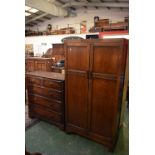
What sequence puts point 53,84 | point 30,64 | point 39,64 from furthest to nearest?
1. point 30,64
2. point 39,64
3. point 53,84

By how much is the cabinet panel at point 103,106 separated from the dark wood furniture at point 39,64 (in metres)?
4.10

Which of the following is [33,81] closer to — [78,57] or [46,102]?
[46,102]

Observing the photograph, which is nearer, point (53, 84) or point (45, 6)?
point (53, 84)

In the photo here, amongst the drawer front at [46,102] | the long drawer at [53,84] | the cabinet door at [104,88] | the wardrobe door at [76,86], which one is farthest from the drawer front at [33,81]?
the cabinet door at [104,88]

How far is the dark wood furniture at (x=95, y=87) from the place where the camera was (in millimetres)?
2059

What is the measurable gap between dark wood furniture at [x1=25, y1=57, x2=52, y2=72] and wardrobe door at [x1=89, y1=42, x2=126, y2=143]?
13.5 ft

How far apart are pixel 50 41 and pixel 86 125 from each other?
582 cm

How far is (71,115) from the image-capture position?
260 cm

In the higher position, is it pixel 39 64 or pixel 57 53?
pixel 57 53

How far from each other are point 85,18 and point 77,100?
5.48 meters

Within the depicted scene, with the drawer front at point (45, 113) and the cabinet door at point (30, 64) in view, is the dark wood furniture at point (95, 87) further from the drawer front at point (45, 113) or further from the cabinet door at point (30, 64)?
the cabinet door at point (30, 64)

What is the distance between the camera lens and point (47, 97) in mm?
2795

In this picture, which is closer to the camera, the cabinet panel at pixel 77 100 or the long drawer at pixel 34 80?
the cabinet panel at pixel 77 100

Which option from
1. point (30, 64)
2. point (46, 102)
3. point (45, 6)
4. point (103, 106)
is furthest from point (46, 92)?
point (30, 64)
